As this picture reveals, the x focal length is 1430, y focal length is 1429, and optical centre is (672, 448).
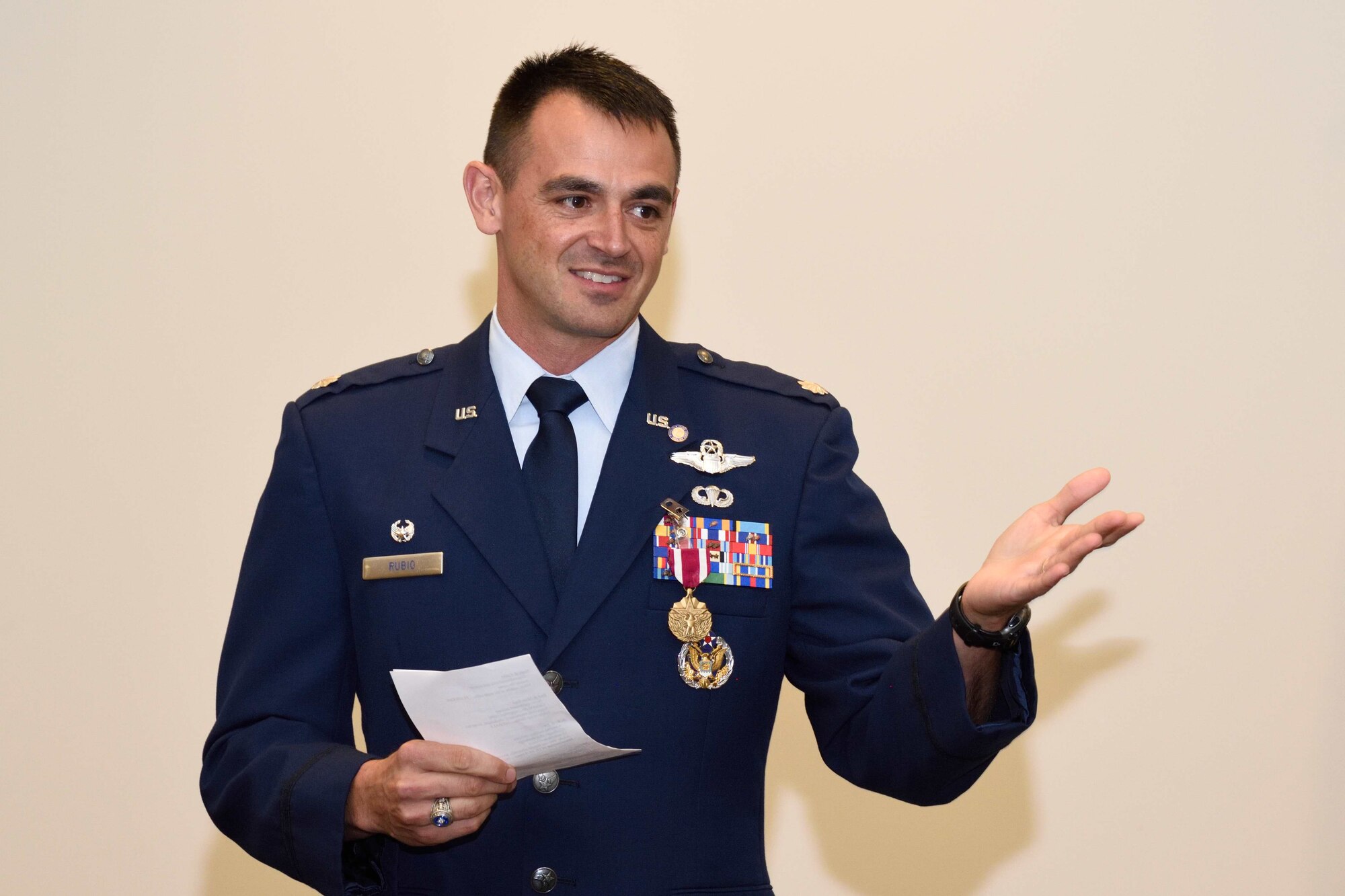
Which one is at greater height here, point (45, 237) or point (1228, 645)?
point (45, 237)

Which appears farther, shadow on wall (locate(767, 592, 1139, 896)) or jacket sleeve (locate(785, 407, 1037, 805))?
shadow on wall (locate(767, 592, 1139, 896))

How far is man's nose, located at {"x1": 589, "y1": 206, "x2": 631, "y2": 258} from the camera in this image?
210cm

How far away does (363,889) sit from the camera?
1.93m

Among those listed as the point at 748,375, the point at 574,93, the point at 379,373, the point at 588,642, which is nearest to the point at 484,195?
the point at 574,93

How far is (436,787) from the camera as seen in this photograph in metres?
1.75

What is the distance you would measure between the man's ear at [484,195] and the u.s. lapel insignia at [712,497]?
0.58 meters

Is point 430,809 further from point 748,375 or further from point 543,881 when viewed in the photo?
point 748,375

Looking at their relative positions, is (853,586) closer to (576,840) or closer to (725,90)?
(576,840)

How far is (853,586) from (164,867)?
203 cm

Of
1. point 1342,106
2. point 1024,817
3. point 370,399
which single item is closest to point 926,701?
point 370,399

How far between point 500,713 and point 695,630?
0.37 metres

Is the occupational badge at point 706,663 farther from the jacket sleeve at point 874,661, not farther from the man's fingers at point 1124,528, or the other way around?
the man's fingers at point 1124,528

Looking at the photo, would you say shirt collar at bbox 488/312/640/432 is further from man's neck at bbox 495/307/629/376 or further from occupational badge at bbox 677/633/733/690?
occupational badge at bbox 677/633/733/690

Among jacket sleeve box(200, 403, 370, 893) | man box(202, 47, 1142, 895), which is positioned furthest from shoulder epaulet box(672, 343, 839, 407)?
jacket sleeve box(200, 403, 370, 893)
